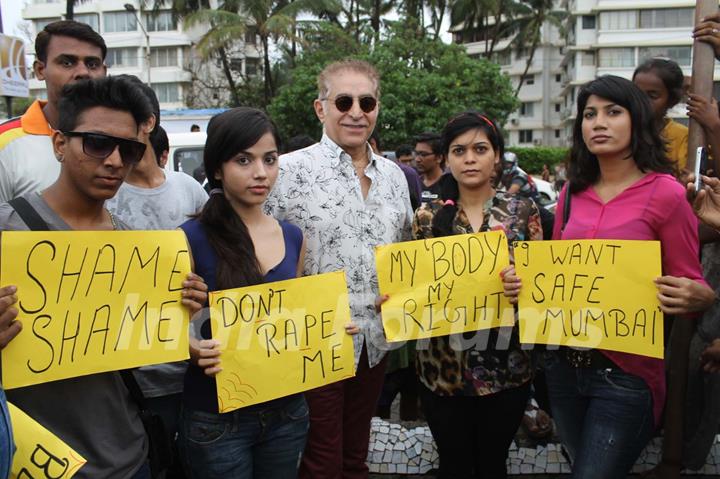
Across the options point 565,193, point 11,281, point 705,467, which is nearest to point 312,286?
point 11,281

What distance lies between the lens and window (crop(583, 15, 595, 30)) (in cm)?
4700

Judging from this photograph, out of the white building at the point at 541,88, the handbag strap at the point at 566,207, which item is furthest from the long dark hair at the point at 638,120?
the white building at the point at 541,88

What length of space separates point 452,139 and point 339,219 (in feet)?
2.15

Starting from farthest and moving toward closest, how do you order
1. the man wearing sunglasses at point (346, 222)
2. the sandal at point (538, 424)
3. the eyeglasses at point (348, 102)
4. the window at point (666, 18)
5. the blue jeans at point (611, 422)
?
the window at point (666, 18) < the sandal at point (538, 424) < the eyeglasses at point (348, 102) < the man wearing sunglasses at point (346, 222) < the blue jeans at point (611, 422)

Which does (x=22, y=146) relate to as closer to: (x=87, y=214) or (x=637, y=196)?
(x=87, y=214)

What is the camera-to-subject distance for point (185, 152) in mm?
10156

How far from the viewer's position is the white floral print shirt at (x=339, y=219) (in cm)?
284

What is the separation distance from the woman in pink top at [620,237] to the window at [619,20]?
47766mm

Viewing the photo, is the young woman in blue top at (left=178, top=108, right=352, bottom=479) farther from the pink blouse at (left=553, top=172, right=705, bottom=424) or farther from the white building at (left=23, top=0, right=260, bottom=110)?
the white building at (left=23, top=0, right=260, bottom=110)

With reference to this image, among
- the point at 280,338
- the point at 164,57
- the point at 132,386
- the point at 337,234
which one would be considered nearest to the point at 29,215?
the point at 132,386

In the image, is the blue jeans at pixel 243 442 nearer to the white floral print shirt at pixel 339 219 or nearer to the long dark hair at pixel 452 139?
the white floral print shirt at pixel 339 219

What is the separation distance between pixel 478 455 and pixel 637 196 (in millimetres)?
1359

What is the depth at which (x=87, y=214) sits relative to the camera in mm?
2051

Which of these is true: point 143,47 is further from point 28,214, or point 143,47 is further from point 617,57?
point 28,214
